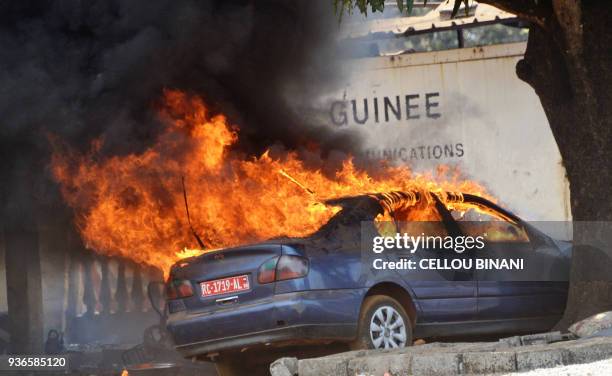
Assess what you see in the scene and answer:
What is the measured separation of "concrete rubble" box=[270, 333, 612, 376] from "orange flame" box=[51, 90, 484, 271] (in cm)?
239

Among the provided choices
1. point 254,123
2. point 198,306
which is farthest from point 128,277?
point 198,306

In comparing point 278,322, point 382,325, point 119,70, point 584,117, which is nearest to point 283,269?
point 278,322

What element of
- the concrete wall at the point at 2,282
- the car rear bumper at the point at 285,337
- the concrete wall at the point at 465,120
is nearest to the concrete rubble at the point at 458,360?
the car rear bumper at the point at 285,337

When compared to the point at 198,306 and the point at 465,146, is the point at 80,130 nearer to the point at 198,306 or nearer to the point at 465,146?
the point at 198,306

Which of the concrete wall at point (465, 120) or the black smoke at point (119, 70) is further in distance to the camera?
the concrete wall at point (465, 120)

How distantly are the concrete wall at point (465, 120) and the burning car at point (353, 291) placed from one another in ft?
16.7

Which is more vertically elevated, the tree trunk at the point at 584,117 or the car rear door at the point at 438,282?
the tree trunk at the point at 584,117

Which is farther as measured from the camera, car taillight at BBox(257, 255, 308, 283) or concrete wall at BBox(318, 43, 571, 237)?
concrete wall at BBox(318, 43, 571, 237)

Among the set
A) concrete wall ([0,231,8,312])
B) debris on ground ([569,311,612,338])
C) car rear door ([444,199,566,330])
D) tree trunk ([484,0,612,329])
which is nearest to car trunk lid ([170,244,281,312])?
car rear door ([444,199,566,330])

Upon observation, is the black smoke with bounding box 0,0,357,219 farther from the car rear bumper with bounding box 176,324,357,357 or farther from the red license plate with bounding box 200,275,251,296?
the car rear bumper with bounding box 176,324,357,357

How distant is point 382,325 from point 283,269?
105 centimetres

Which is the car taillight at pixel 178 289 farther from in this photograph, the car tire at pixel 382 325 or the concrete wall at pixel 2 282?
the concrete wall at pixel 2 282

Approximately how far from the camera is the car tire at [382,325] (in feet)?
30.4

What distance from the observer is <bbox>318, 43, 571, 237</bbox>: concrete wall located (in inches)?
614
